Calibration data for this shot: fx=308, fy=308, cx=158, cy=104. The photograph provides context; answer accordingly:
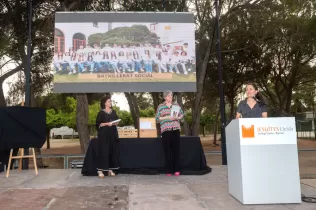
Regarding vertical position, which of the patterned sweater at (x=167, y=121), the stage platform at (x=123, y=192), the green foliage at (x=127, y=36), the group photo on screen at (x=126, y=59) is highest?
the green foliage at (x=127, y=36)

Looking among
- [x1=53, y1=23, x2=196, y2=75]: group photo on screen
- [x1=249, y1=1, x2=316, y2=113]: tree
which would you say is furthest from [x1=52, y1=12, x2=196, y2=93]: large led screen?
[x1=249, y1=1, x2=316, y2=113]: tree

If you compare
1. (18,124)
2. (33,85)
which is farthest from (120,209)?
(33,85)

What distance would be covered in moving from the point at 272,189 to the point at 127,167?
299 centimetres

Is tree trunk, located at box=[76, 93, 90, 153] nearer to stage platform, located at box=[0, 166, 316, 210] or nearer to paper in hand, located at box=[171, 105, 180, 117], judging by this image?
stage platform, located at box=[0, 166, 316, 210]

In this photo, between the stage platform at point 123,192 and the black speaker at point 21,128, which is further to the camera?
the black speaker at point 21,128

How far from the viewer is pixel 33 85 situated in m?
13.2

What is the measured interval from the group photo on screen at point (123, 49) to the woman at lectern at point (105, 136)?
1.68m

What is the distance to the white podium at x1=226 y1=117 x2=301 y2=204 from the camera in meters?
3.29

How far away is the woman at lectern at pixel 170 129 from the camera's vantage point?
5245 mm

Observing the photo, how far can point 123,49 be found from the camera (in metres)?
7.13

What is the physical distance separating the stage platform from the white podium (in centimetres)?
13

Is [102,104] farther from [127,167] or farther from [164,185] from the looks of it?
[164,185]

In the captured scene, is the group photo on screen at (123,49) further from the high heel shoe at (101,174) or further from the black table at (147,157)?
the high heel shoe at (101,174)

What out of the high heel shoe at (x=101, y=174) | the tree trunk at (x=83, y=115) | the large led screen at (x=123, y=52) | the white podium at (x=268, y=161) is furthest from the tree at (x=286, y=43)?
the white podium at (x=268, y=161)
